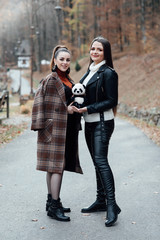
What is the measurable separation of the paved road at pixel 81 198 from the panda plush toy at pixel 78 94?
141 centimetres

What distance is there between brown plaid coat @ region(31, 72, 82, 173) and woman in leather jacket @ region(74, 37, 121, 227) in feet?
0.98

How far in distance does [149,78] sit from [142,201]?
66.4ft

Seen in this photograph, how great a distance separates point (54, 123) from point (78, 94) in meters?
0.46

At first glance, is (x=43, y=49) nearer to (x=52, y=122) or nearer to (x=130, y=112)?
(x=130, y=112)

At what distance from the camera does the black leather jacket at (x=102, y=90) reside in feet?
13.2

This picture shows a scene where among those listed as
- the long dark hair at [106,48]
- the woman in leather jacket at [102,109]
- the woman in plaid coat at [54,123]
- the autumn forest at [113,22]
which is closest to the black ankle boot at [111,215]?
the woman in leather jacket at [102,109]

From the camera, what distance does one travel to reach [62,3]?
50.6 metres

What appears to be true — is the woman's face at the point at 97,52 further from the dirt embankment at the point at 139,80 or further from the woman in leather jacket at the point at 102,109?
the dirt embankment at the point at 139,80

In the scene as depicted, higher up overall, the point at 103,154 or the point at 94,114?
the point at 94,114

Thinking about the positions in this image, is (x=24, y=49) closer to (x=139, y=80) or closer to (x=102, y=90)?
(x=139, y=80)

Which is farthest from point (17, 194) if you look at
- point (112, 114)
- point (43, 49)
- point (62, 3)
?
point (43, 49)

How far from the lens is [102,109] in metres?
4.04

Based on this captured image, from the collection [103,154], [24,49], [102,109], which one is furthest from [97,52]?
[24,49]

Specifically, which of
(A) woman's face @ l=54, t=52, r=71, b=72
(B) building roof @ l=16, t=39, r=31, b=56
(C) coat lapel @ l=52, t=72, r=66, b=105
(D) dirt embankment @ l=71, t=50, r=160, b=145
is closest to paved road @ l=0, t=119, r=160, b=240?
(C) coat lapel @ l=52, t=72, r=66, b=105
